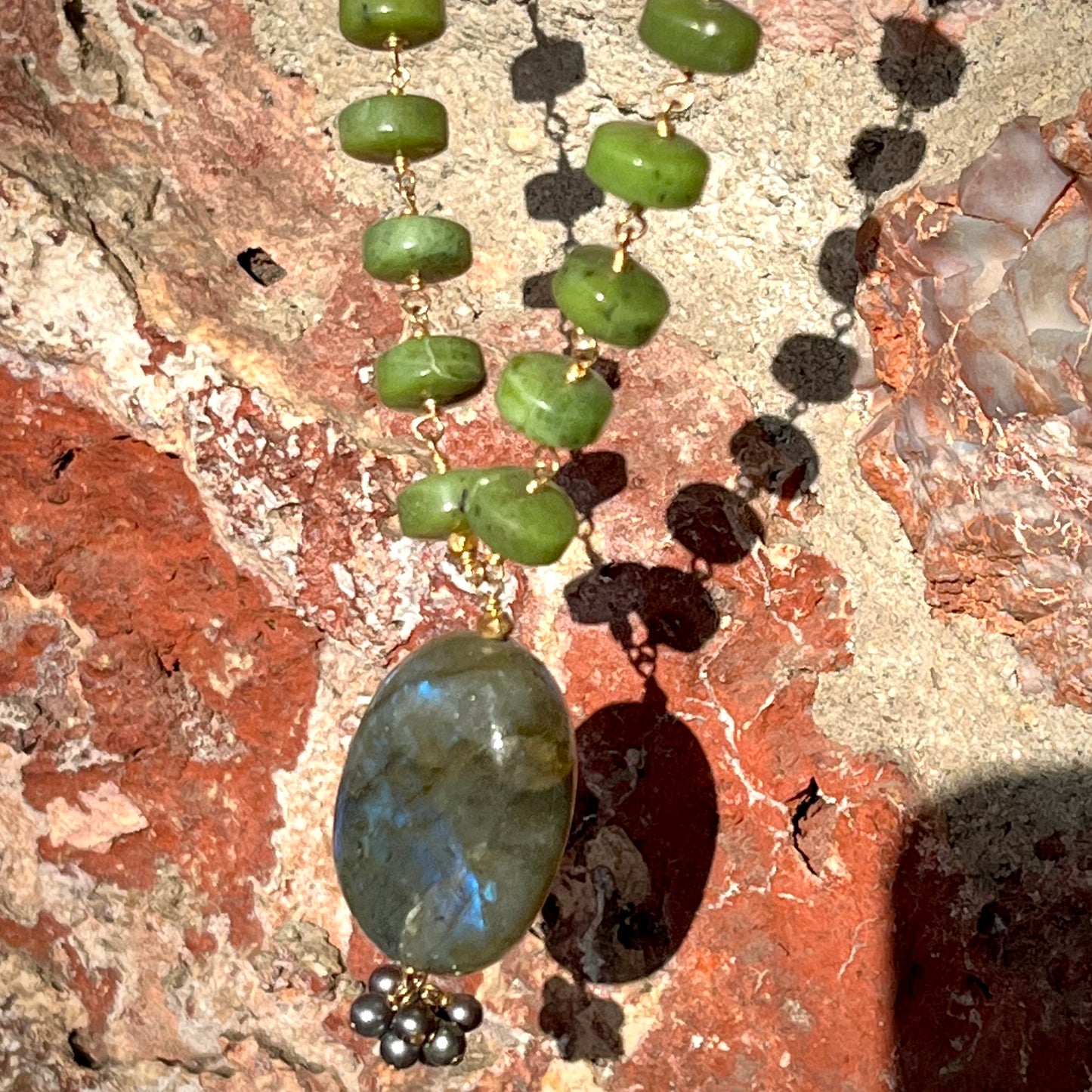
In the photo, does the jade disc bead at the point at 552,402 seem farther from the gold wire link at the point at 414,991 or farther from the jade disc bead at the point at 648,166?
the gold wire link at the point at 414,991

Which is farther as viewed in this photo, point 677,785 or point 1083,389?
point 677,785

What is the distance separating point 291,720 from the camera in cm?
119

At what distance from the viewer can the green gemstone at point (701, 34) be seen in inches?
37.8

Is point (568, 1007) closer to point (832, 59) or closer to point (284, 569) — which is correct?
point (284, 569)

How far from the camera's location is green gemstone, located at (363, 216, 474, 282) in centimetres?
110

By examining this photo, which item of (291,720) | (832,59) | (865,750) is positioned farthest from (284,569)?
(832,59)

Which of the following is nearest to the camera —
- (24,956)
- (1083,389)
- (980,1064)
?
(1083,389)

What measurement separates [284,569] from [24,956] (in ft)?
1.45

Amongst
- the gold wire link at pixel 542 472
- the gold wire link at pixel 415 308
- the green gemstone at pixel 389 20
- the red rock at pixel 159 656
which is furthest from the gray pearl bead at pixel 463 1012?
the green gemstone at pixel 389 20

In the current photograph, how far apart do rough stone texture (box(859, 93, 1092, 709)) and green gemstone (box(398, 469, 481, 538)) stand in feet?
1.12

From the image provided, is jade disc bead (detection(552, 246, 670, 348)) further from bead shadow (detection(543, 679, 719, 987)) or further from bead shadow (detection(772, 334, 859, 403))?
bead shadow (detection(543, 679, 719, 987))

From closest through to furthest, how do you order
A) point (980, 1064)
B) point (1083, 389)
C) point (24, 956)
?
point (1083, 389)
point (980, 1064)
point (24, 956)

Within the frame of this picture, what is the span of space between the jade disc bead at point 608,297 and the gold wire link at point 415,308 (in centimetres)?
14

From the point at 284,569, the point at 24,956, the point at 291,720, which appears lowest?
the point at 24,956
